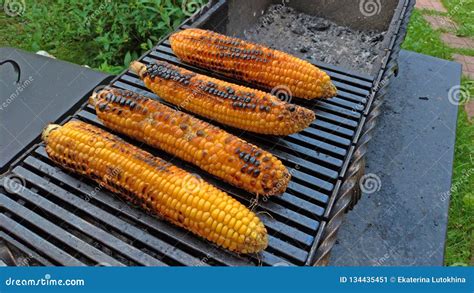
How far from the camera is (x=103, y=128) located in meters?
3.23

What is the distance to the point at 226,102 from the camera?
313 cm

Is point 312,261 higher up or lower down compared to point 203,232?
higher up

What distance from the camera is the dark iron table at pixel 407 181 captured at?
3260 mm

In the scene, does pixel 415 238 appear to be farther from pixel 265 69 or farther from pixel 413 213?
pixel 265 69

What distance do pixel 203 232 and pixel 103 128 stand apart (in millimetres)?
1333

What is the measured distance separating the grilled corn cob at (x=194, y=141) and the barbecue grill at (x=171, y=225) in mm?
132

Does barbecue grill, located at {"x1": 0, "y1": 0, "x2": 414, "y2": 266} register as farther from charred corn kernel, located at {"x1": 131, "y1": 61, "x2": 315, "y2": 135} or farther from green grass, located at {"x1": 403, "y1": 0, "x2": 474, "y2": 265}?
green grass, located at {"x1": 403, "y1": 0, "x2": 474, "y2": 265}

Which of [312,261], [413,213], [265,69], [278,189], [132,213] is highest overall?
[265,69]

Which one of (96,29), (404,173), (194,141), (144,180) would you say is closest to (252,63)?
(194,141)

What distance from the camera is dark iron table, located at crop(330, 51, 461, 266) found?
326 centimetres

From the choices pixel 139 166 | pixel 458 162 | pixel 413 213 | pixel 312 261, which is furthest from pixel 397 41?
pixel 139 166

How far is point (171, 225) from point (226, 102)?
1.04 m

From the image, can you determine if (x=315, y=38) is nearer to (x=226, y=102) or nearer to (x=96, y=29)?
(x=226, y=102)

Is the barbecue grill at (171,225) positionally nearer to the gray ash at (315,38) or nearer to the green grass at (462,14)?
the gray ash at (315,38)
